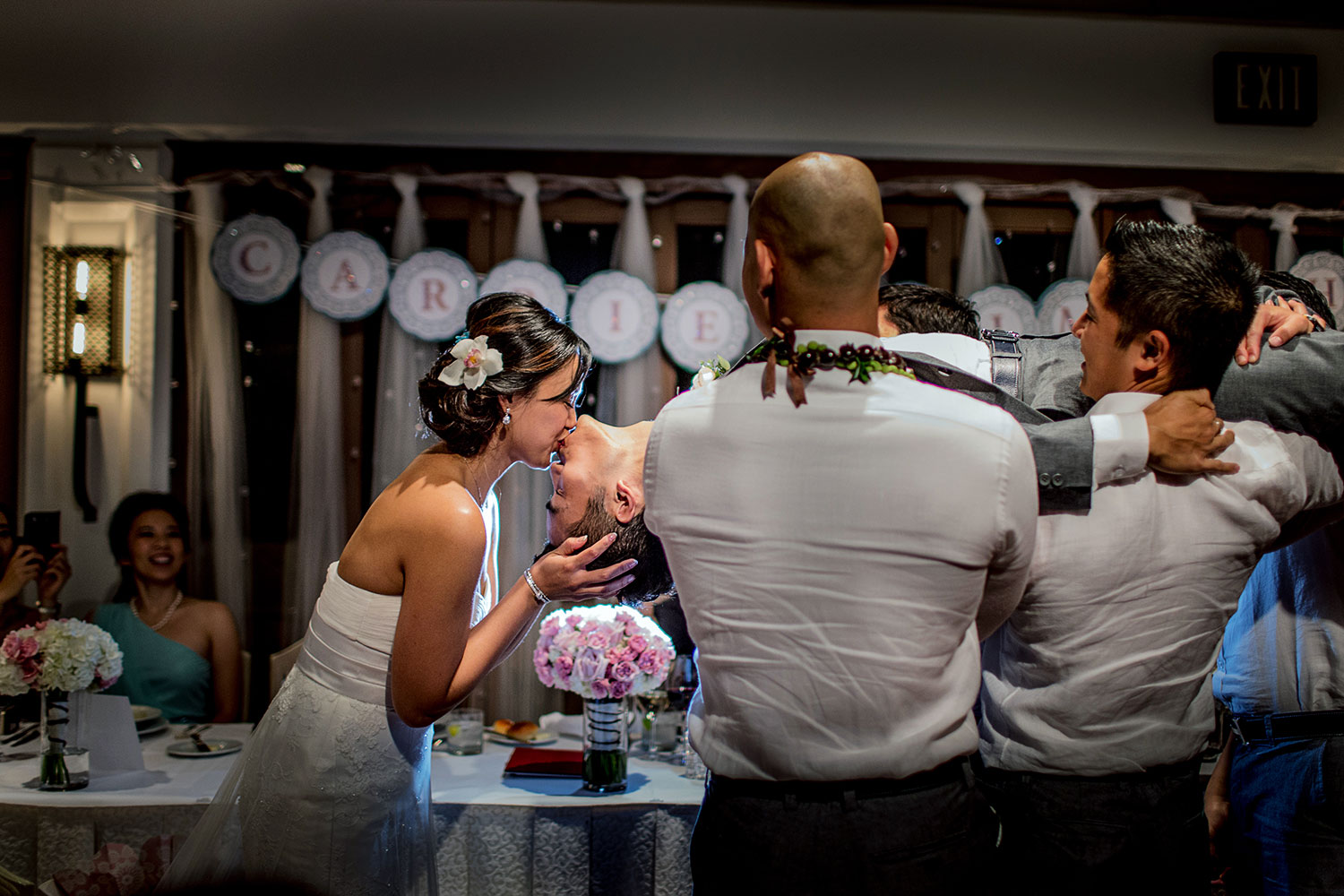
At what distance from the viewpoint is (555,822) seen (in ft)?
8.13

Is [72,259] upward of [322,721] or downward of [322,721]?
upward

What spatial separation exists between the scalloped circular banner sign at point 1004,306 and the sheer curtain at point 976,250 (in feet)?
0.20

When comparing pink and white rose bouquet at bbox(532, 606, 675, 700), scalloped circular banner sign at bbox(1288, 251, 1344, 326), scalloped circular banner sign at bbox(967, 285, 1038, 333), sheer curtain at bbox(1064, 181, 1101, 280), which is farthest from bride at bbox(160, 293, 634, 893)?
scalloped circular banner sign at bbox(1288, 251, 1344, 326)

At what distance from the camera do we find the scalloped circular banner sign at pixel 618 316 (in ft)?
13.9

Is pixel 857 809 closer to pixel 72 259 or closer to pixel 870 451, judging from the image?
pixel 870 451

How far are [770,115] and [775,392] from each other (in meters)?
3.36

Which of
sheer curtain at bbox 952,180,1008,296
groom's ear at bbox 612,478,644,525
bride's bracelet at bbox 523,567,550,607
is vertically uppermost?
sheer curtain at bbox 952,180,1008,296

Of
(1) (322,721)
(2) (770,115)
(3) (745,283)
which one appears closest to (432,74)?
(2) (770,115)

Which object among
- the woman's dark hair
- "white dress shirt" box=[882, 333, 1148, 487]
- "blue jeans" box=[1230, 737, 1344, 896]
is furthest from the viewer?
the woman's dark hair

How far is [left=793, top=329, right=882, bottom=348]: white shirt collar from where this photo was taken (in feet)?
3.94

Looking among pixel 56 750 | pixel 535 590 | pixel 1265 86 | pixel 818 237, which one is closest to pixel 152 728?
pixel 56 750

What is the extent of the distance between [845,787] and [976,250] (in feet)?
11.8

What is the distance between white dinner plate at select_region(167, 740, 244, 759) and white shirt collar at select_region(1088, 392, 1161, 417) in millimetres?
2589

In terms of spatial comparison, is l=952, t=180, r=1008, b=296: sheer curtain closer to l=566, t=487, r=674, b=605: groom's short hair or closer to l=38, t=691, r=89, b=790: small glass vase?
l=566, t=487, r=674, b=605: groom's short hair
